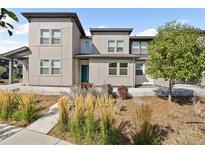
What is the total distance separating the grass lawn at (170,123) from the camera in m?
8.10

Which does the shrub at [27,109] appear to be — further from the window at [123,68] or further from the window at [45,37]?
the window at [123,68]

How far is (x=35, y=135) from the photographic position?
810 cm

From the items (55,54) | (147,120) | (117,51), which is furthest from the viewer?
(117,51)

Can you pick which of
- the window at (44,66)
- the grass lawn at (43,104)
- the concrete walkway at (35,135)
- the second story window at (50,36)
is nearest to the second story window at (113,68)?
the second story window at (50,36)

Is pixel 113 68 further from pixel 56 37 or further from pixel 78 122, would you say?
A: pixel 78 122

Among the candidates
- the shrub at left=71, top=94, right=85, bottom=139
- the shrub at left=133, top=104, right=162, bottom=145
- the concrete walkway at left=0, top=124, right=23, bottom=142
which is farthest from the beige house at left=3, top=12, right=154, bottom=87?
the shrub at left=133, top=104, right=162, bottom=145

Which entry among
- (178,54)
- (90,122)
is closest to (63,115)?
(90,122)

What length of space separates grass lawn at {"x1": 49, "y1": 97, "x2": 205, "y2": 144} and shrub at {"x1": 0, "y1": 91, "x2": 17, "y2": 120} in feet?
9.70

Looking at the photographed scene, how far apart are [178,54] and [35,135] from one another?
9.01 metres

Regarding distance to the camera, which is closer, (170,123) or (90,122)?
(90,122)
